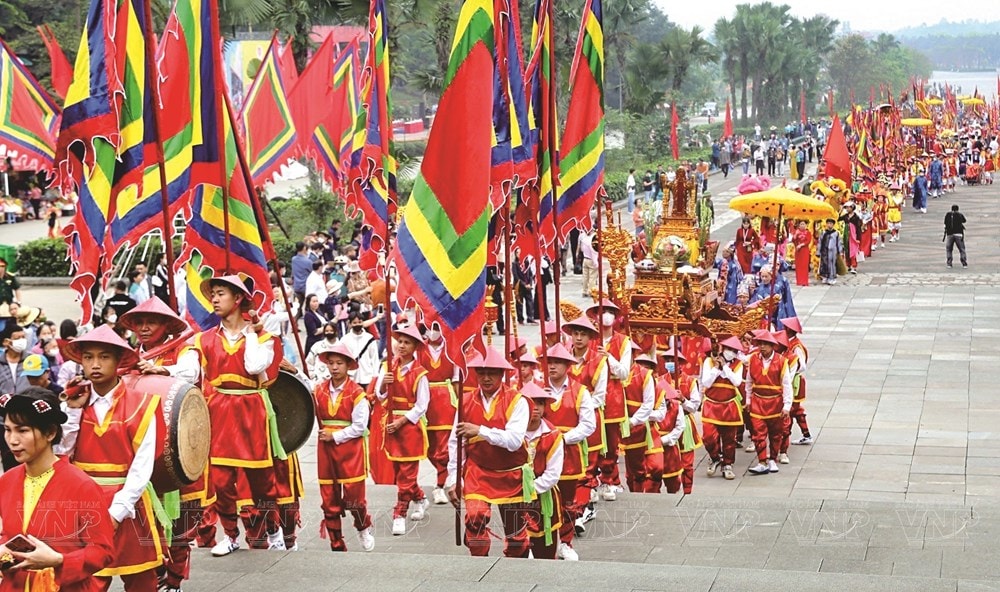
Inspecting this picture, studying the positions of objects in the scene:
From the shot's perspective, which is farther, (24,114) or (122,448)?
(24,114)

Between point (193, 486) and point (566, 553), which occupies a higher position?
point (193, 486)

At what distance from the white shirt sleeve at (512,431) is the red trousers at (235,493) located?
166 cm

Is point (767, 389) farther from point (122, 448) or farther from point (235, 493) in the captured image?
point (122, 448)

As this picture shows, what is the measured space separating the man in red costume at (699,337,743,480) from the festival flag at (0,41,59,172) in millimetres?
10950

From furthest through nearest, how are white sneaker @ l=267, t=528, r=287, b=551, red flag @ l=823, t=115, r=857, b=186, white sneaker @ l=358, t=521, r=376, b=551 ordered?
1. red flag @ l=823, t=115, r=857, b=186
2. white sneaker @ l=358, t=521, r=376, b=551
3. white sneaker @ l=267, t=528, r=287, b=551

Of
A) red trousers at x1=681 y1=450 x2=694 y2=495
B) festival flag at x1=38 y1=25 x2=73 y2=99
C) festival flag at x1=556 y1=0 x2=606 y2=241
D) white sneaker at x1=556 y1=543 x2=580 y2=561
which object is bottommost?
red trousers at x1=681 y1=450 x2=694 y2=495

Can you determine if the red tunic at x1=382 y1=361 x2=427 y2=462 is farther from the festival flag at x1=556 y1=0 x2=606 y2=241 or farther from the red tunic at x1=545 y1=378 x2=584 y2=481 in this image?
the festival flag at x1=556 y1=0 x2=606 y2=241

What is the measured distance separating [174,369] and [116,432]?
1.52m

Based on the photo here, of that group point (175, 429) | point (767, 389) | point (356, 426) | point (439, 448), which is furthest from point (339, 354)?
point (767, 389)

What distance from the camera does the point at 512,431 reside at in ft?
30.3

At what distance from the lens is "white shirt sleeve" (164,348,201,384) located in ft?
28.9

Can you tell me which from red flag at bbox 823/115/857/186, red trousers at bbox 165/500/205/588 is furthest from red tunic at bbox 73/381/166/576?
red flag at bbox 823/115/857/186

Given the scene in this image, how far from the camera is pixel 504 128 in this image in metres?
11.7

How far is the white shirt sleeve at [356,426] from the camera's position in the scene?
10.4m
